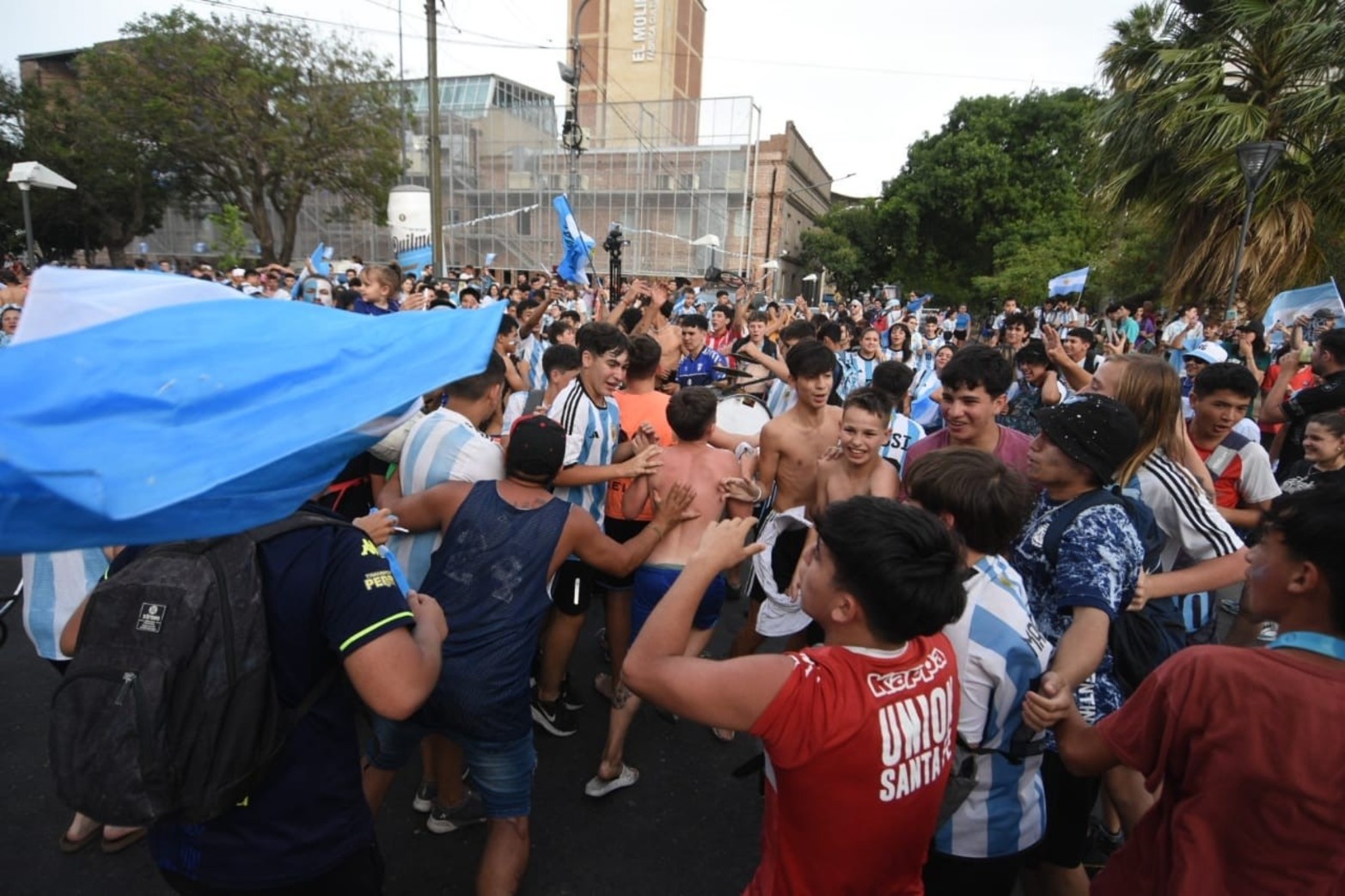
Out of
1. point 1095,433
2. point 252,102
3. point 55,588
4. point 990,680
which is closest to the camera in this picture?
point 990,680

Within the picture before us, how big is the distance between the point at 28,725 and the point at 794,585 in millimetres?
4000

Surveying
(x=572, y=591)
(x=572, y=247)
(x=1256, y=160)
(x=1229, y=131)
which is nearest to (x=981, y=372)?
(x=572, y=591)

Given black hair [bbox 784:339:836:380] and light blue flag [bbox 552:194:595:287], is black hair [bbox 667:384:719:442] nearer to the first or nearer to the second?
black hair [bbox 784:339:836:380]

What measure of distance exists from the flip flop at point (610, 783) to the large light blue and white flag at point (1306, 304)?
295 inches

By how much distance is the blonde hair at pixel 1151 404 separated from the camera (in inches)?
110

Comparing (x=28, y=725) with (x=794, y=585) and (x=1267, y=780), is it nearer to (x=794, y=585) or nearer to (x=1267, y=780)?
(x=794, y=585)

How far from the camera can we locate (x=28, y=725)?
3607mm

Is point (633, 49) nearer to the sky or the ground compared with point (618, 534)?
nearer to the sky

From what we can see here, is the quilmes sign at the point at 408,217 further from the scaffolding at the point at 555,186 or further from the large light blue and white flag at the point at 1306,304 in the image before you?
the large light blue and white flag at the point at 1306,304

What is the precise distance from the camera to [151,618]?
1358 mm

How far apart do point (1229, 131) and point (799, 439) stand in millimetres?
12073

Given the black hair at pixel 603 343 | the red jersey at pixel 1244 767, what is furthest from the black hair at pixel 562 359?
the red jersey at pixel 1244 767

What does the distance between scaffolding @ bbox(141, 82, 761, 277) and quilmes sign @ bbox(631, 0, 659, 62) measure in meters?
13.3

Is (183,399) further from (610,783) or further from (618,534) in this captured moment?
(618,534)
